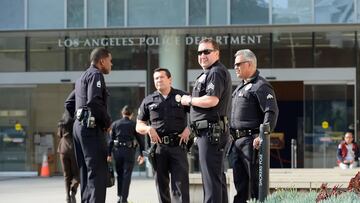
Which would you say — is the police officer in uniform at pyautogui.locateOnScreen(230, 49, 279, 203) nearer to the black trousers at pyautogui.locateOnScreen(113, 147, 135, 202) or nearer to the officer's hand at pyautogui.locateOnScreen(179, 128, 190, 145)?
the officer's hand at pyautogui.locateOnScreen(179, 128, 190, 145)

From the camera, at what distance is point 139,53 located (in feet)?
73.3

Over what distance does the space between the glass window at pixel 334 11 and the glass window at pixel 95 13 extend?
6.29m

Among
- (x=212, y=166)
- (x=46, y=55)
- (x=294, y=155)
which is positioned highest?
(x=46, y=55)

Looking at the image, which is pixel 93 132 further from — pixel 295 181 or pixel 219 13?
pixel 219 13

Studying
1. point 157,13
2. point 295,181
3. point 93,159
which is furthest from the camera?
point 157,13

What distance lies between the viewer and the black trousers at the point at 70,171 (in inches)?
479

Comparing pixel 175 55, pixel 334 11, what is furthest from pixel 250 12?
pixel 175 55

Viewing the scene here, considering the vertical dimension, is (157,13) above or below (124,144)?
above

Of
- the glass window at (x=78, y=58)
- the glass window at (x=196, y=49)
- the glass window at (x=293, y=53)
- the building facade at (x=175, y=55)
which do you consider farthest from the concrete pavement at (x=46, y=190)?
the glass window at (x=293, y=53)

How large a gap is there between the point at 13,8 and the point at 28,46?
2.28m

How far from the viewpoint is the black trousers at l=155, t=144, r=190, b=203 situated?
8375mm

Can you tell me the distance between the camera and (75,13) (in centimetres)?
2052

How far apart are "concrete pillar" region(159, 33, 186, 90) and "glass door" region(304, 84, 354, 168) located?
13.1 feet

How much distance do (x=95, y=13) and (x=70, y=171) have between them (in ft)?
29.3
